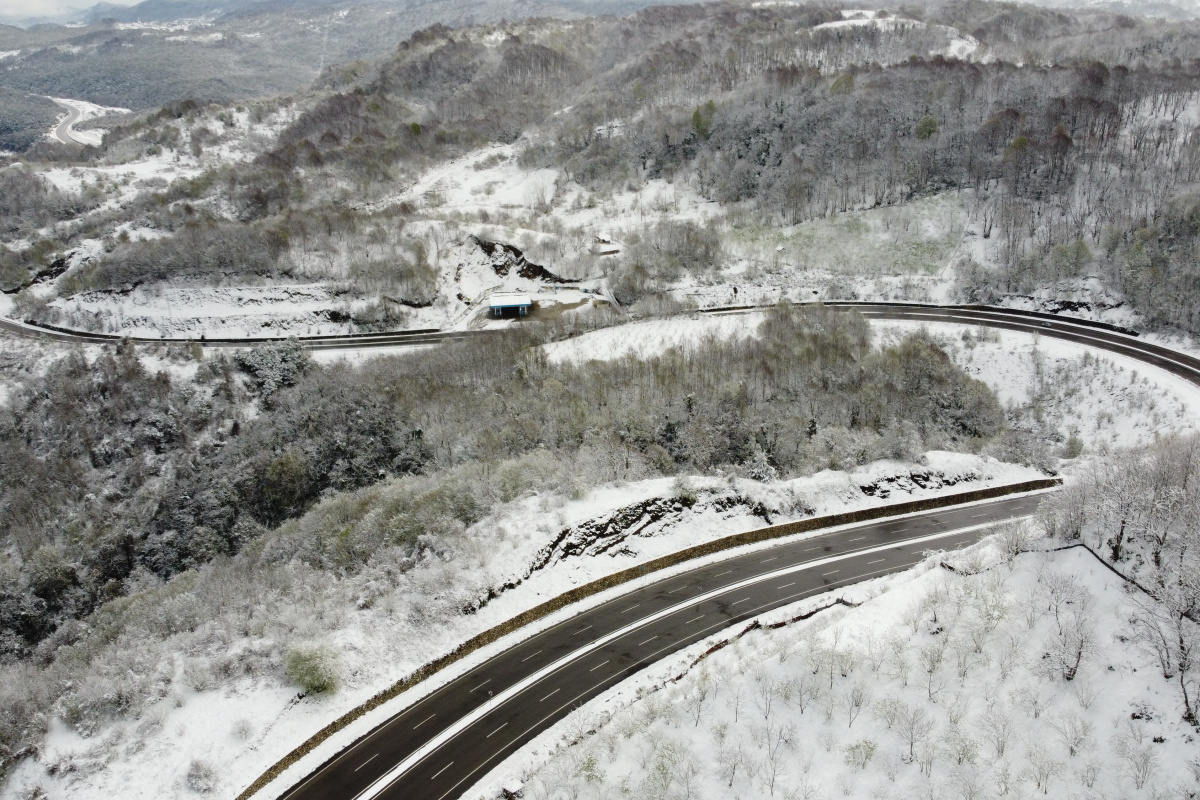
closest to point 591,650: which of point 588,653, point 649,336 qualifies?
point 588,653

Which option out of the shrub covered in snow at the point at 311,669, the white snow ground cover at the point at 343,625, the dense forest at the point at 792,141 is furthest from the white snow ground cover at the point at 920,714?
the dense forest at the point at 792,141

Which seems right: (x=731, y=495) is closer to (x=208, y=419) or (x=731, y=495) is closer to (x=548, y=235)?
(x=208, y=419)

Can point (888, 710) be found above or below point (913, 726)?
below

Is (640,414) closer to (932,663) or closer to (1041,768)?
Result: (932,663)

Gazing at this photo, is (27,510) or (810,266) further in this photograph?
(810,266)

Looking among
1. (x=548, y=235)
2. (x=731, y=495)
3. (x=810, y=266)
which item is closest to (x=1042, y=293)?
(x=810, y=266)

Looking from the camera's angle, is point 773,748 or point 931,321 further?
point 931,321

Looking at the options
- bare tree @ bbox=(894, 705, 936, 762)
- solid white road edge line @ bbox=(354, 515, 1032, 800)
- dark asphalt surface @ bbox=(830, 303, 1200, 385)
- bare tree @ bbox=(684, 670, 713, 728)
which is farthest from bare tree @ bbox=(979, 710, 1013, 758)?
dark asphalt surface @ bbox=(830, 303, 1200, 385)

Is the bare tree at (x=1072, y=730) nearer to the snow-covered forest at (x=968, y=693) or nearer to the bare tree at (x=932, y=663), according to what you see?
the snow-covered forest at (x=968, y=693)
